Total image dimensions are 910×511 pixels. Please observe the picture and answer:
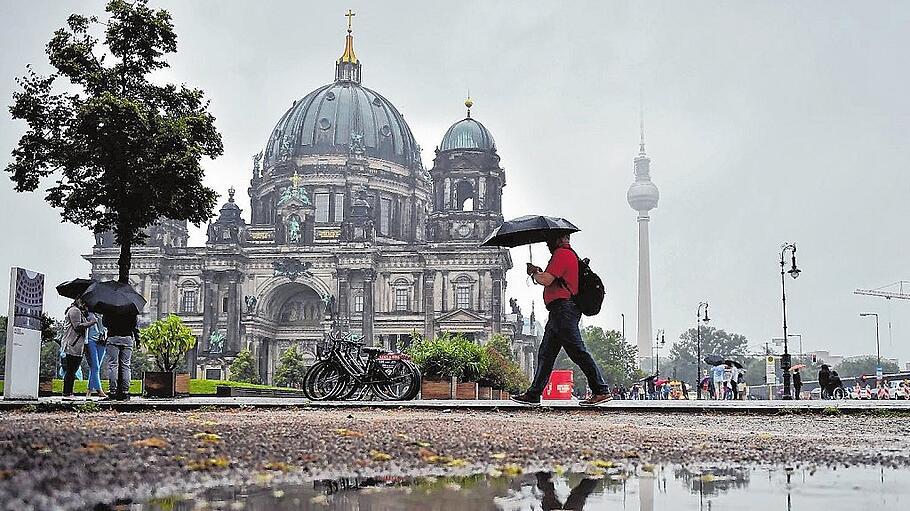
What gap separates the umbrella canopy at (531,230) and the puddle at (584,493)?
28.6 feet

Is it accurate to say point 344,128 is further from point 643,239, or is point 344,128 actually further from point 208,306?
point 643,239

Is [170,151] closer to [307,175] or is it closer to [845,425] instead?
[845,425]

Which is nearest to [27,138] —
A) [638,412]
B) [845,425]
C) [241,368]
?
[638,412]

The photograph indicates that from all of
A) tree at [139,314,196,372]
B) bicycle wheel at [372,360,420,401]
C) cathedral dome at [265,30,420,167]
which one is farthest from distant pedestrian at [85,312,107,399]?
cathedral dome at [265,30,420,167]

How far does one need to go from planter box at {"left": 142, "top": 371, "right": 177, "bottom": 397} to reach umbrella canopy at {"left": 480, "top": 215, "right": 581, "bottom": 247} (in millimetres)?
8558

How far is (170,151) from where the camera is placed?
59.7ft

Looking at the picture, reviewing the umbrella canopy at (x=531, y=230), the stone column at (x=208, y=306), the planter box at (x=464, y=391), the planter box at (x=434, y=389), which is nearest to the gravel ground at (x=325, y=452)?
the umbrella canopy at (x=531, y=230)

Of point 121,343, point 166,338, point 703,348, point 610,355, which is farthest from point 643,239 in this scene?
point 121,343

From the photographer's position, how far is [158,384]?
794 inches

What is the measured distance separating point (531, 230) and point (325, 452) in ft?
27.3

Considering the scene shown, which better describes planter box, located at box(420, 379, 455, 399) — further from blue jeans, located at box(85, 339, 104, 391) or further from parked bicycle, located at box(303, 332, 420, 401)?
parked bicycle, located at box(303, 332, 420, 401)

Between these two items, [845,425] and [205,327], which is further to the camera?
[205,327]

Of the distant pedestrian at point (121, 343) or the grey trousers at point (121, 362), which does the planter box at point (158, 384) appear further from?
the distant pedestrian at point (121, 343)

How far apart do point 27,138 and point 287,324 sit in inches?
2688
